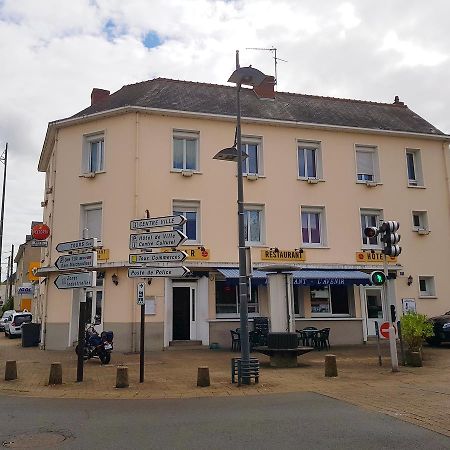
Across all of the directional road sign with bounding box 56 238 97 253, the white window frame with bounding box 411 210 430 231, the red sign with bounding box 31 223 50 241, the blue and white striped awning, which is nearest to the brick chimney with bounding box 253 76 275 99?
the white window frame with bounding box 411 210 430 231

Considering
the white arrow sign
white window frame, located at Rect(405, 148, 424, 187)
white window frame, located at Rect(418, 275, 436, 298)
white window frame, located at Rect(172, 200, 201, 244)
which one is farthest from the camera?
white window frame, located at Rect(405, 148, 424, 187)

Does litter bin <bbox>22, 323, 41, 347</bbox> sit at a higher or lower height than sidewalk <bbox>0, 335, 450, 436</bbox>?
higher

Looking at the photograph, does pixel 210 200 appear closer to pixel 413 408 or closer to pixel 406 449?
pixel 413 408

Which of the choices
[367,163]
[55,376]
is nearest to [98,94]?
[367,163]

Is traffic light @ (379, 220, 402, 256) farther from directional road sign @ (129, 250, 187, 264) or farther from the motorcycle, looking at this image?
the motorcycle

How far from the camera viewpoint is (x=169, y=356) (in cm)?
1795

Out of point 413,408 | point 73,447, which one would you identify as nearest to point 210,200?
point 413,408

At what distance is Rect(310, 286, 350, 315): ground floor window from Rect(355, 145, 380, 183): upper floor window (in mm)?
5388

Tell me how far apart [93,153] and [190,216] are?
16.9 ft

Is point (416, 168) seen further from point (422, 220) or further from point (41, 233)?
point (41, 233)

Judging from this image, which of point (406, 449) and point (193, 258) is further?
point (193, 258)

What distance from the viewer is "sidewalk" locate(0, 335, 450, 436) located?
29.5ft

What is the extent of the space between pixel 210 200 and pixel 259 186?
7.60 feet

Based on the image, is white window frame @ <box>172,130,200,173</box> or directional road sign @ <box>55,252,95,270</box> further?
white window frame @ <box>172,130,200,173</box>
